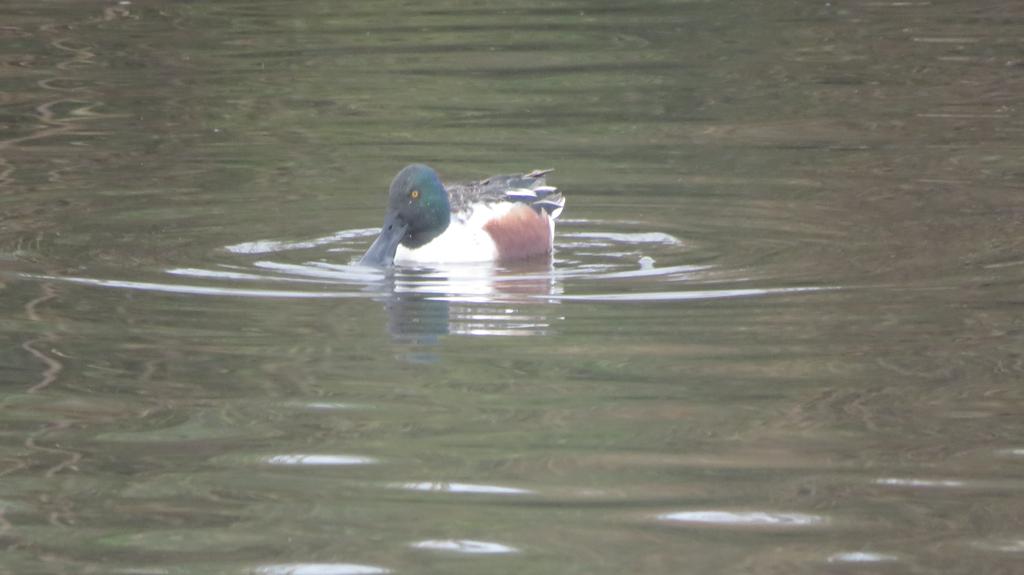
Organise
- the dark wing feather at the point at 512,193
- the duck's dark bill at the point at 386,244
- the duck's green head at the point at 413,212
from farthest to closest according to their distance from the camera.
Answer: the dark wing feather at the point at 512,193 → the duck's green head at the point at 413,212 → the duck's dark bill at the point at 386,244

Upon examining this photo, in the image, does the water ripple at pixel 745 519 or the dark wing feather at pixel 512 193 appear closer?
the water ripple at pixel 745 519

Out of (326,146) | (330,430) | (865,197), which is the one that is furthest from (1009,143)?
(330,430)

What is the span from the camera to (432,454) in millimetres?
6910

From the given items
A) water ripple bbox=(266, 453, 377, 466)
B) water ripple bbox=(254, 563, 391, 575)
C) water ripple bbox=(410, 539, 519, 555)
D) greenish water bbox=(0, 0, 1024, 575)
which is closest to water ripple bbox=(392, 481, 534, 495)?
greenish water bbox=(0, 0, 1024, 575)

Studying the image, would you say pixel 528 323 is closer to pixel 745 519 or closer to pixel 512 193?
pixel 512 193

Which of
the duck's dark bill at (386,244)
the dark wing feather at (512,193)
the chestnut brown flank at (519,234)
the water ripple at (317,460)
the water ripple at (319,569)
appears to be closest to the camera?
the water ripple at (319,569)

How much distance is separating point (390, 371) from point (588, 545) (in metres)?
2.29

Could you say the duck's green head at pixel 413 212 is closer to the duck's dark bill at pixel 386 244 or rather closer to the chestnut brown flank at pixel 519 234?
the duck's dark bill at pixel 386 244

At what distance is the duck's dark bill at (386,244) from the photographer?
1056 centimetres

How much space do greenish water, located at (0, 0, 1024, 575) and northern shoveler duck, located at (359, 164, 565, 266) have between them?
0.32 meters

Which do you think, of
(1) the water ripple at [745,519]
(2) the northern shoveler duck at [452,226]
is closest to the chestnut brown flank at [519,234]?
(2) the northern shoveler duck at [452,226]

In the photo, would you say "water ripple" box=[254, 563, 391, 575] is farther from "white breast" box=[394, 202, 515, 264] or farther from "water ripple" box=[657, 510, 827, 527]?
"white breast" box=[394, 202, 515, 264]

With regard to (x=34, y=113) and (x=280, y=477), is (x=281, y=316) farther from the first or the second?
(x=34, y=113)

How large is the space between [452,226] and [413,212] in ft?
0.88
